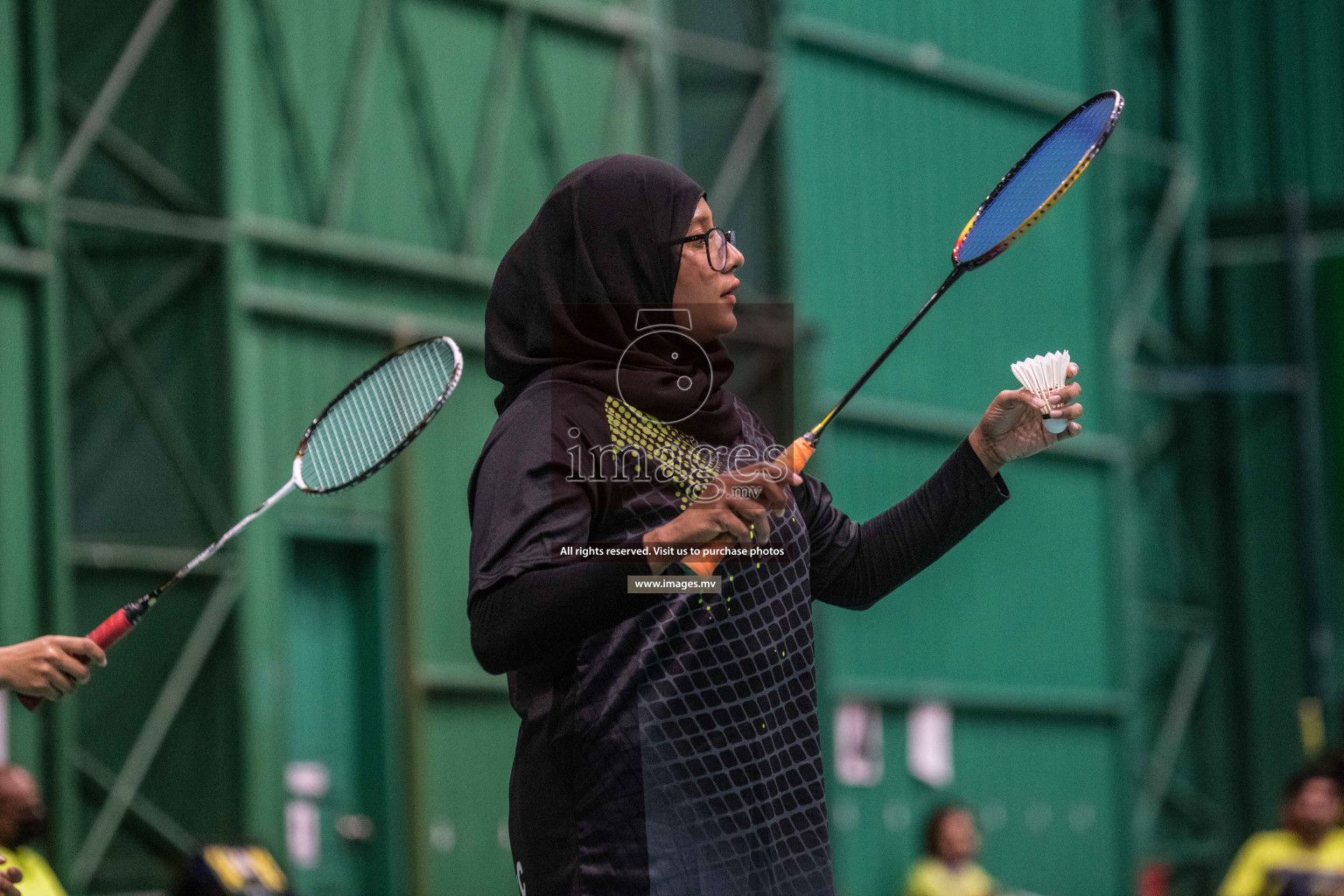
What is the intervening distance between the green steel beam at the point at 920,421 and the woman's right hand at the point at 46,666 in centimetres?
1018

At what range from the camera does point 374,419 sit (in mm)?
3473

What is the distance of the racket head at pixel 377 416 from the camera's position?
10.9 ft

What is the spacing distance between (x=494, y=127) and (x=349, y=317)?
174 centimetres

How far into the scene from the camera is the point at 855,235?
1373 centimetres

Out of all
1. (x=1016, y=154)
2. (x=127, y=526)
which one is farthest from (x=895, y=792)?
(x=127, y=526)

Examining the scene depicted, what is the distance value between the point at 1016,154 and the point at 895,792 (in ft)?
17.6

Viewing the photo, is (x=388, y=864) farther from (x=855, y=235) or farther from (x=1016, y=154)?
(x=1016, y=154)

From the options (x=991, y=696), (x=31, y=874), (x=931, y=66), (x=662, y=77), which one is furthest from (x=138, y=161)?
(x=991, y=696)

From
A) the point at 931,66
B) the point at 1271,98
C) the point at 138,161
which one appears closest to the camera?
the point at 138,161

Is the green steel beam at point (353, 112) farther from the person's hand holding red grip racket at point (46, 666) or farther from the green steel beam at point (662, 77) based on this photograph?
the person's hand holding red grip racket at point (46, 666)

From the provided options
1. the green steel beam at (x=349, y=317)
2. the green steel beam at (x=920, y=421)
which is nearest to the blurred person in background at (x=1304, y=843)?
the green steel beam at (x=349, y=317)

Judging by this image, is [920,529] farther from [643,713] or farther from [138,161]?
[138,161]

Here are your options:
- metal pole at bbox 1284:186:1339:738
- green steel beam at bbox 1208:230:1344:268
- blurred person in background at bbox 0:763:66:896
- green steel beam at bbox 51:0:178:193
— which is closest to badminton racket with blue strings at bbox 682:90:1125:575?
blurred person in background at bbox 0:763:66:896

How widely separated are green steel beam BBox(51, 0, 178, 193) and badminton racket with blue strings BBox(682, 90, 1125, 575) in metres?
6.46
